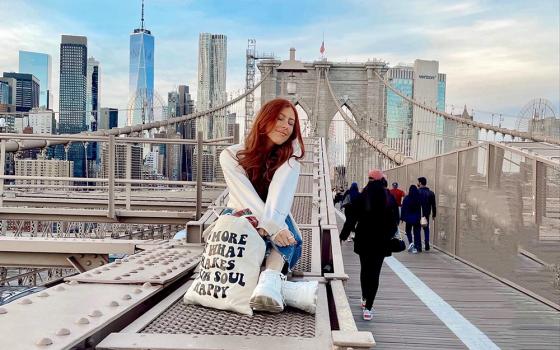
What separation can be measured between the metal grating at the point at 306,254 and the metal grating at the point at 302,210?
43cm

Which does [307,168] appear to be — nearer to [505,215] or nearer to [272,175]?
[505,215]

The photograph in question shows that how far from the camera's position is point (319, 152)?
12.7m

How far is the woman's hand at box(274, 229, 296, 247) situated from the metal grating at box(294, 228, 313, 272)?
1.78ft

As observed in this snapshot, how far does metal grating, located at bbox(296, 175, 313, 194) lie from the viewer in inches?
270

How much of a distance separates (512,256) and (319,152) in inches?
276

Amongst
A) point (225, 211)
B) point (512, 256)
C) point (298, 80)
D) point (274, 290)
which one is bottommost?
point (512, 256)

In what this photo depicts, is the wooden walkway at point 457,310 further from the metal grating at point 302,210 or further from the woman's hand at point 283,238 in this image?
the woman's hand at point 283,238

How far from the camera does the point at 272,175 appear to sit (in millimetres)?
2680

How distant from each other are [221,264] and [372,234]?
2.67 metres

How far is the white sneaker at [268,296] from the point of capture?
7.06 ft

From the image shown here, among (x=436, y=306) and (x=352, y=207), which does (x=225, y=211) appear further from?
(x=436, y=306)

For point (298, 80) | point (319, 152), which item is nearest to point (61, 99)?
point (298, 80)

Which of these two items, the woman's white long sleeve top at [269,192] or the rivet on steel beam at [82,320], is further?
the woman's white long sleeve top at [269,192]

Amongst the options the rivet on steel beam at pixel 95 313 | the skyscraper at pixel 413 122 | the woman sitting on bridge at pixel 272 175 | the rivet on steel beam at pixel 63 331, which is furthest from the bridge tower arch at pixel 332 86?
the rivet on steel beam at pixel 63 331
